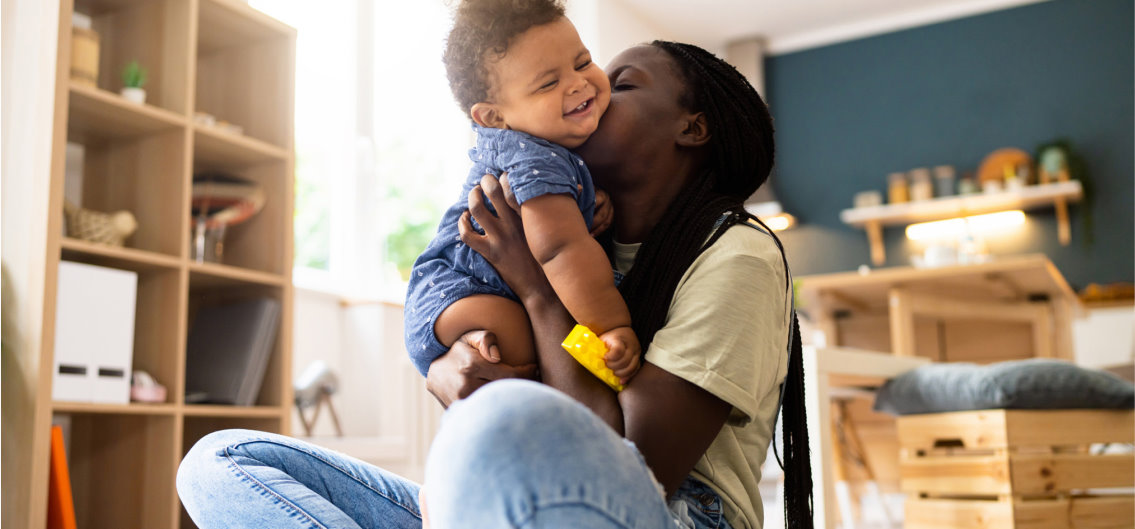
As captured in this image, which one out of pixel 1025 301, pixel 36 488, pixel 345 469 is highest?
pixel 1025 301

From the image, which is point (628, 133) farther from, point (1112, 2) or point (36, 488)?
point (1112, 2)

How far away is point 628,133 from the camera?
3.78 feet

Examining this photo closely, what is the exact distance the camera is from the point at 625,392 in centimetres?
93

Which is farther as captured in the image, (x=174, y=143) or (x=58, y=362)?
(x=174, y=143)

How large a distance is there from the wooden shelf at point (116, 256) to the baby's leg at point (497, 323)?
1.53m

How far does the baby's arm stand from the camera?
977 mm

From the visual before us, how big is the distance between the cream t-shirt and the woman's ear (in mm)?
→ 158

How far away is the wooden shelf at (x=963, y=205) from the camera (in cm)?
596

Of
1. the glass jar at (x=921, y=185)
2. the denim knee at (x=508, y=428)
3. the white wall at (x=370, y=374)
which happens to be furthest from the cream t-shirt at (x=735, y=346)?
the glass jar at (x=921, y=185)

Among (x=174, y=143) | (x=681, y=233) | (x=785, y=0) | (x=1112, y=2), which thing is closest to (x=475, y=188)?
(x=681, y=233)

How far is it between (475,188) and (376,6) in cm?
355

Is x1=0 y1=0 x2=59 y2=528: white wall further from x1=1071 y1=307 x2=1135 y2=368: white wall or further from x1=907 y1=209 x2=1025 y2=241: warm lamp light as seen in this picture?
x1=907 y1=209 x2=1025 y2=241: warm lamp light

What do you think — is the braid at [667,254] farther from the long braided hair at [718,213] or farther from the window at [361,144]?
the window at [361,144]

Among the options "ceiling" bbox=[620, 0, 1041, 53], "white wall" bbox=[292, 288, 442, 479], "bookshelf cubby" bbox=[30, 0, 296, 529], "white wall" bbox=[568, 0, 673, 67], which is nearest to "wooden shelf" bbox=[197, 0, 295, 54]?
"bookshelf cubby" bbox=[30, 0, 296, 529]
